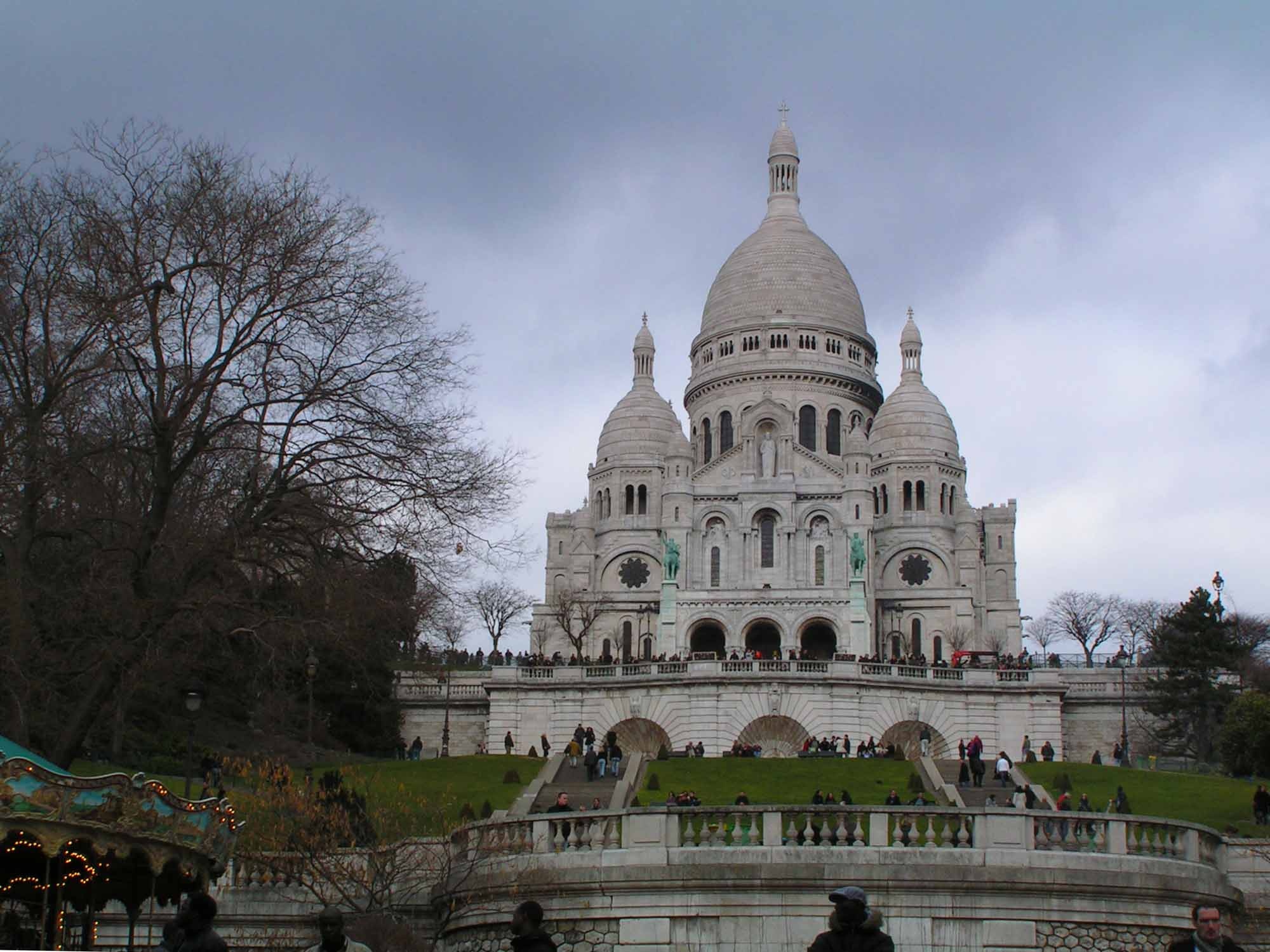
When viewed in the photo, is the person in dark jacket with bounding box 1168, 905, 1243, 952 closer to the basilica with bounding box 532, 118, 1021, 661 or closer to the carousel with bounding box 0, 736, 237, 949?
the carousel with bounding box 0, 736, 237, 949

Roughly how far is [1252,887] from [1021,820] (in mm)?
7116

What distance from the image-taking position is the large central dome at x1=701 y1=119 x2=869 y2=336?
4328 inches

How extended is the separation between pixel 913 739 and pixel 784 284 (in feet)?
171

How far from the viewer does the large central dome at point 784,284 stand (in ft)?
361

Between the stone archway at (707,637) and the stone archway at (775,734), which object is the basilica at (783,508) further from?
the stone archway at (775,734)

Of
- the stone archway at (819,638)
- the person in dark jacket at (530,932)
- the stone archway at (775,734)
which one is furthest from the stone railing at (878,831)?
the stone archway at (819,638)

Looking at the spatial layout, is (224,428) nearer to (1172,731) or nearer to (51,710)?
(51,710)

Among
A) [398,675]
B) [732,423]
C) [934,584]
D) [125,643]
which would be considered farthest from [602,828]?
[732,423]

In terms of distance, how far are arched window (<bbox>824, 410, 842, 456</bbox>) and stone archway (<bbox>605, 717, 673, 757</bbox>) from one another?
4546 centimetres

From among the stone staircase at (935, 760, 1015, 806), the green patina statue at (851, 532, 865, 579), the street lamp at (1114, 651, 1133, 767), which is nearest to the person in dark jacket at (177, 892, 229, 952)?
the stone staircase at (935, 760, 1015, 806)

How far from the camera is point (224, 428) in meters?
29.4

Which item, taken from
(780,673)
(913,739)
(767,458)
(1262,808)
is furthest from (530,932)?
(767,458)

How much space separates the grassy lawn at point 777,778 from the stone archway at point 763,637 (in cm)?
3441

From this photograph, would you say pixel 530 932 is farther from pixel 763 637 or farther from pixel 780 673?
pixel 763 637
